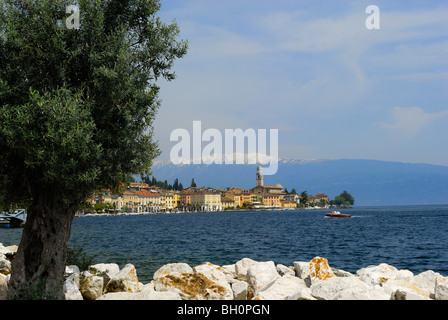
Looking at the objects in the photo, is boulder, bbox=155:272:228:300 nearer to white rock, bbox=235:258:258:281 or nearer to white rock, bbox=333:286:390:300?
white rock, bbox=235:258:258:281

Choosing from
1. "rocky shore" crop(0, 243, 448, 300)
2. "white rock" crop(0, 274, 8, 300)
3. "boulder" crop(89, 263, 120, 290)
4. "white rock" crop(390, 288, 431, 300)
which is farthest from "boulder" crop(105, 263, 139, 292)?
"white rock" crop(390, 288, 431, 300)

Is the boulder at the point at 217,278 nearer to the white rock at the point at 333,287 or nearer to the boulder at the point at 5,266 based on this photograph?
the white rock at the point at 333,287

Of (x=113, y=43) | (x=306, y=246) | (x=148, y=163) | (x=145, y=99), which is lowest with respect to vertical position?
(x=306, y=246)

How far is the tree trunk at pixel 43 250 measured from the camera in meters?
11.7

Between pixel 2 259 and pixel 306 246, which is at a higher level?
pixel 2 259

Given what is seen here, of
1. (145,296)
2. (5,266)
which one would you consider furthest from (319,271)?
(5,266)

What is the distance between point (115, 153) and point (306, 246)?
125ft

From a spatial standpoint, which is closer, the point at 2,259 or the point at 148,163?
the point at 148,163

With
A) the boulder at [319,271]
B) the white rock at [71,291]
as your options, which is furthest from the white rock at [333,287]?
the white rock at [71,291]
